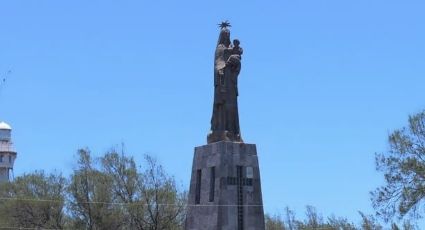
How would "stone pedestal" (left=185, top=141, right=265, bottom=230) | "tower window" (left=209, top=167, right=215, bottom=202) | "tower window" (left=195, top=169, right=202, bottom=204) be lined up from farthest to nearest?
1. "tower window" (left=195, top=169, right=202, bottom=204)
2. "tower window" (left=209, top=167, right=215, bottom=202)
3. "stone pedestal" (left=185, top=141, right=265, bottom=230)

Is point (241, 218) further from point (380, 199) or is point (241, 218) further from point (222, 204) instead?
point (380, 199)

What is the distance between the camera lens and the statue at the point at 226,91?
3350 centimetres

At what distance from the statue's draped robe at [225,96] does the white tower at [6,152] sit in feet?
214

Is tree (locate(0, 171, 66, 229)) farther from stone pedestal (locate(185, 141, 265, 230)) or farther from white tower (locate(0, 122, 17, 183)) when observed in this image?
white tower (locate(0, 122, 17, 183))

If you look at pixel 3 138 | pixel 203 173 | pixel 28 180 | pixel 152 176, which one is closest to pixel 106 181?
pixel 152 176

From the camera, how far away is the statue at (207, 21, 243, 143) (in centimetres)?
3350

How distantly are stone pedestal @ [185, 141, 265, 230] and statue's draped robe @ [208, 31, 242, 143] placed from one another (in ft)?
2.20

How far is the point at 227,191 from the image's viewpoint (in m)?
32.0

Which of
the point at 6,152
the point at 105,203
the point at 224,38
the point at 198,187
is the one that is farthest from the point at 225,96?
the point at 6,152

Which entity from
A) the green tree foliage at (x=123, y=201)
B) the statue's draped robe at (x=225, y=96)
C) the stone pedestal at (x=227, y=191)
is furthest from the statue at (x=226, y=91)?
the green tree foliage at (x=123, y=201)

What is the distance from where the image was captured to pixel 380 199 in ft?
127

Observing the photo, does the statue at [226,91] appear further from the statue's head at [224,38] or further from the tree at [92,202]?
the tree at [92,202]

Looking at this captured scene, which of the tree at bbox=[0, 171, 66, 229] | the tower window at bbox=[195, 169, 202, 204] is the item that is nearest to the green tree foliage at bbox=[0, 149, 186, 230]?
the tree at bbox=[0, 171, 66, 229]

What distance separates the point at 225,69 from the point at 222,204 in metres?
5.89
